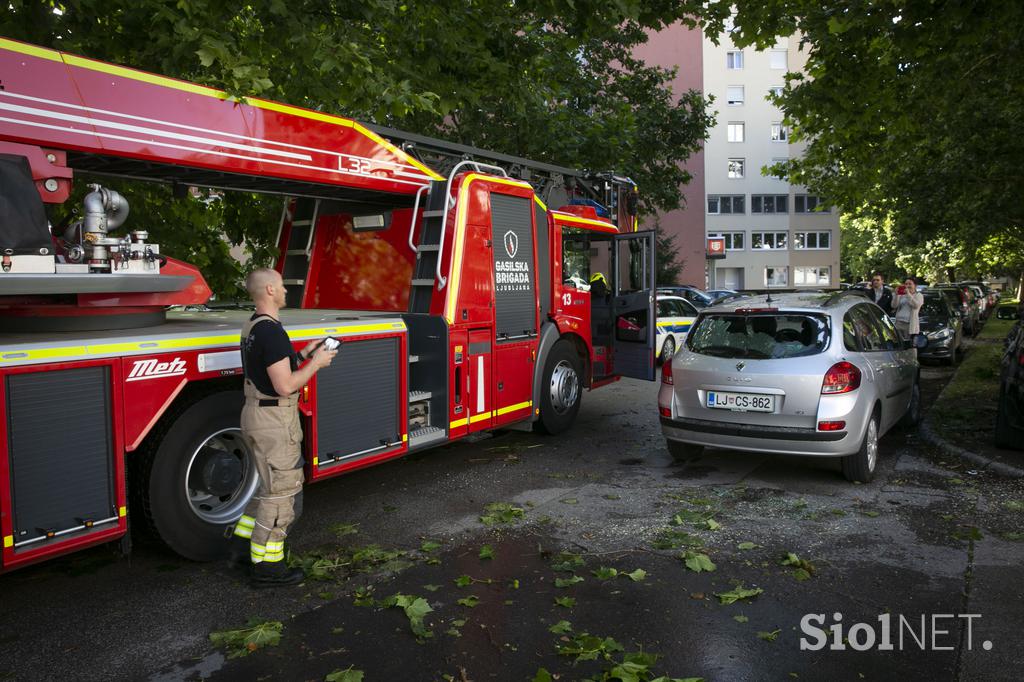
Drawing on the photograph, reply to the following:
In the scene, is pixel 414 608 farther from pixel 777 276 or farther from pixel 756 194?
pixel 777 276

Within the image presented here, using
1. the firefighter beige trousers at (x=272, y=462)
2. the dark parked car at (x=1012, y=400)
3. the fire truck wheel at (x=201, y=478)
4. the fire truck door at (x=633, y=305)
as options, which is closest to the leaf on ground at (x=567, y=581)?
the firefighter beige trousers at (x=272, y=462)

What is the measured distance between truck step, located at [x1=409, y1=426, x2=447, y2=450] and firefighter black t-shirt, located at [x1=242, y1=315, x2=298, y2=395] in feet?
7.14

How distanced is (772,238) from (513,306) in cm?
5190

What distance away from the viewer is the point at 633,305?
9617 mm

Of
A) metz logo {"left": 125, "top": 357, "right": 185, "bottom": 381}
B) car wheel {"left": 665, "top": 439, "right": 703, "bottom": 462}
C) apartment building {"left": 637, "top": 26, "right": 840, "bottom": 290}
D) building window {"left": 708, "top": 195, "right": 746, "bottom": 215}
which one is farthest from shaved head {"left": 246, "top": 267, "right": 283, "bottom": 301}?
building window {"left": 708, "top": 195, "right": 746, "bottom": 215}

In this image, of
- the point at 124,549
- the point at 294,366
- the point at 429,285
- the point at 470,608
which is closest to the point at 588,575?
the point at 470,608

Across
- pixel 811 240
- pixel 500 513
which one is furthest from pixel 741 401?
pixel 811 240

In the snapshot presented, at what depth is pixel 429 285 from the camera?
7.04m

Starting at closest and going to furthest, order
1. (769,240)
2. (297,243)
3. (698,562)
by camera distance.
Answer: (698,562)
(297,243)
(769,240)

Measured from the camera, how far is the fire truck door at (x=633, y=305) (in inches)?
372

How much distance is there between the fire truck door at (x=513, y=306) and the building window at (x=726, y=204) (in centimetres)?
4955

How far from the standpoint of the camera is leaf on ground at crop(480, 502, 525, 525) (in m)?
5.78

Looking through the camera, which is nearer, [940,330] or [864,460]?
[864,460]

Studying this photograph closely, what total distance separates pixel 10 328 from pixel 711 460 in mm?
5962
